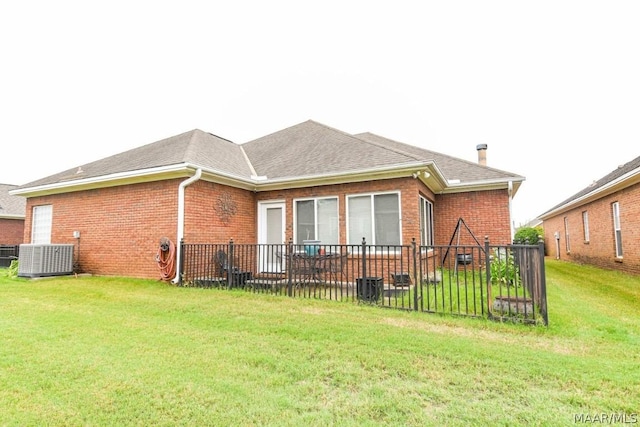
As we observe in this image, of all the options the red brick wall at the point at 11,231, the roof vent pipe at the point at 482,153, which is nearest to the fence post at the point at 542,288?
the roof vent pipe at the point at 482,153

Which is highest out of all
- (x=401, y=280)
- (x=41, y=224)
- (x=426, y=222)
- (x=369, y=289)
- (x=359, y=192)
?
(x=359, y=192)

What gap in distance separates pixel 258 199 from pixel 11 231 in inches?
703

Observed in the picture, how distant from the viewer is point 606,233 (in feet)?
41.8

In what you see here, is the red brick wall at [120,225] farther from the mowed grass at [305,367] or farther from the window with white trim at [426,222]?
the window with white trim at [426,222]

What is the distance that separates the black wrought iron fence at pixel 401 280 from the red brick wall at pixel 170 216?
84cm

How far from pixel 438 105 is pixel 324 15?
907 cm

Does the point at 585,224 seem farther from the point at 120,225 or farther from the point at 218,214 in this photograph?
the point at 120,225

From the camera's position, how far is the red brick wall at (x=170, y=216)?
857 cm

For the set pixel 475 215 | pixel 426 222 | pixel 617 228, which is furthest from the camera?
pixel 617 228

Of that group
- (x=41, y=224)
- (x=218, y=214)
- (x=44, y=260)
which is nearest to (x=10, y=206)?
(x=41, y=224)

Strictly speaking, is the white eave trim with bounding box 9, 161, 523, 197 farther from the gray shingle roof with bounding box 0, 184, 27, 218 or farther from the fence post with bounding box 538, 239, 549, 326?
the gray shingle roof with bounding box 0, 184, 27, 218

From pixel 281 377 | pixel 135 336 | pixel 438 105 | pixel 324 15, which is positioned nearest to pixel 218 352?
pixel 281 377

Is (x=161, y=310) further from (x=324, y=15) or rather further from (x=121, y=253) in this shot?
(x=324, y=15)

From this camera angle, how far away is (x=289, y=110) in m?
20.8
